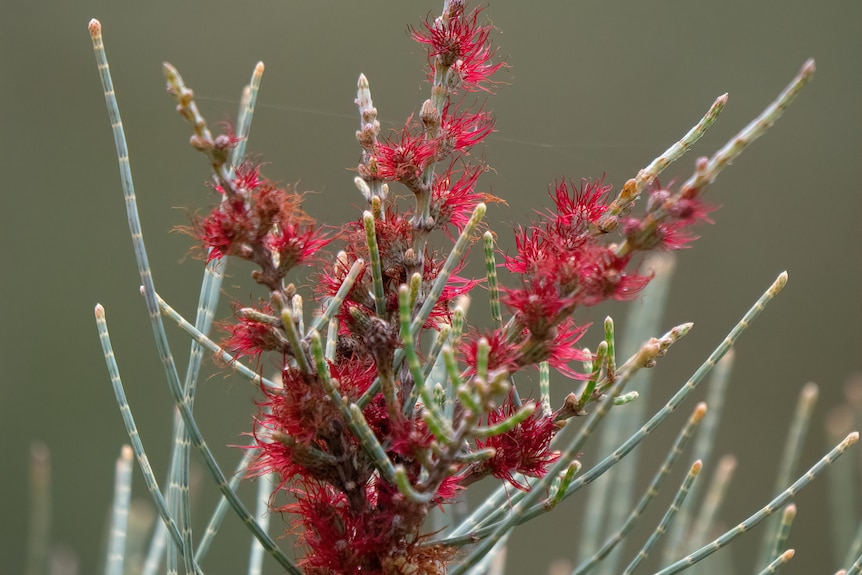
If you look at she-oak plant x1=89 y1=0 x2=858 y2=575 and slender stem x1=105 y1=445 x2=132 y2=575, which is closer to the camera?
she-oak plant x1=89 y1=0 x2=858 y2=575

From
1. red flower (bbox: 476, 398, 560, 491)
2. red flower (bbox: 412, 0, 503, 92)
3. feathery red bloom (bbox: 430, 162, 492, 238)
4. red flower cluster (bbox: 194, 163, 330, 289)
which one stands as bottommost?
red flower (bbox: 476, 398, 560, 491)

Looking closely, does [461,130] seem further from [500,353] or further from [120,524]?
[120,524]

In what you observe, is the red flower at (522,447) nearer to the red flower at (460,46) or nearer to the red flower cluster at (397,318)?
the red flower cluster at (397,318)

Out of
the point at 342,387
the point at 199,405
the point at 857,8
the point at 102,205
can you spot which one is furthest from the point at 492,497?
the point at 857,8

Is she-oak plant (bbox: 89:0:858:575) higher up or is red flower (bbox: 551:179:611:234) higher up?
red flower (bbox: 551:179:611:234)

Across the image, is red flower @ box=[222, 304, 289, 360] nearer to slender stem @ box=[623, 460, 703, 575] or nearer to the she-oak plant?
the she-oak plant

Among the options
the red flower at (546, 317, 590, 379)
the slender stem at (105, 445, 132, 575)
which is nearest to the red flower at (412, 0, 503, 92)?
the red flower at (546, 317, 590, 379)

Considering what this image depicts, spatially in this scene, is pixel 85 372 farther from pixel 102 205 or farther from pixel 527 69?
pixel 527 69

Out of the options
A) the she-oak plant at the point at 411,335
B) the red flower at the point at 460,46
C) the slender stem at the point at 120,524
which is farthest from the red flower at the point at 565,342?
the slender stem at the point at 120,524
